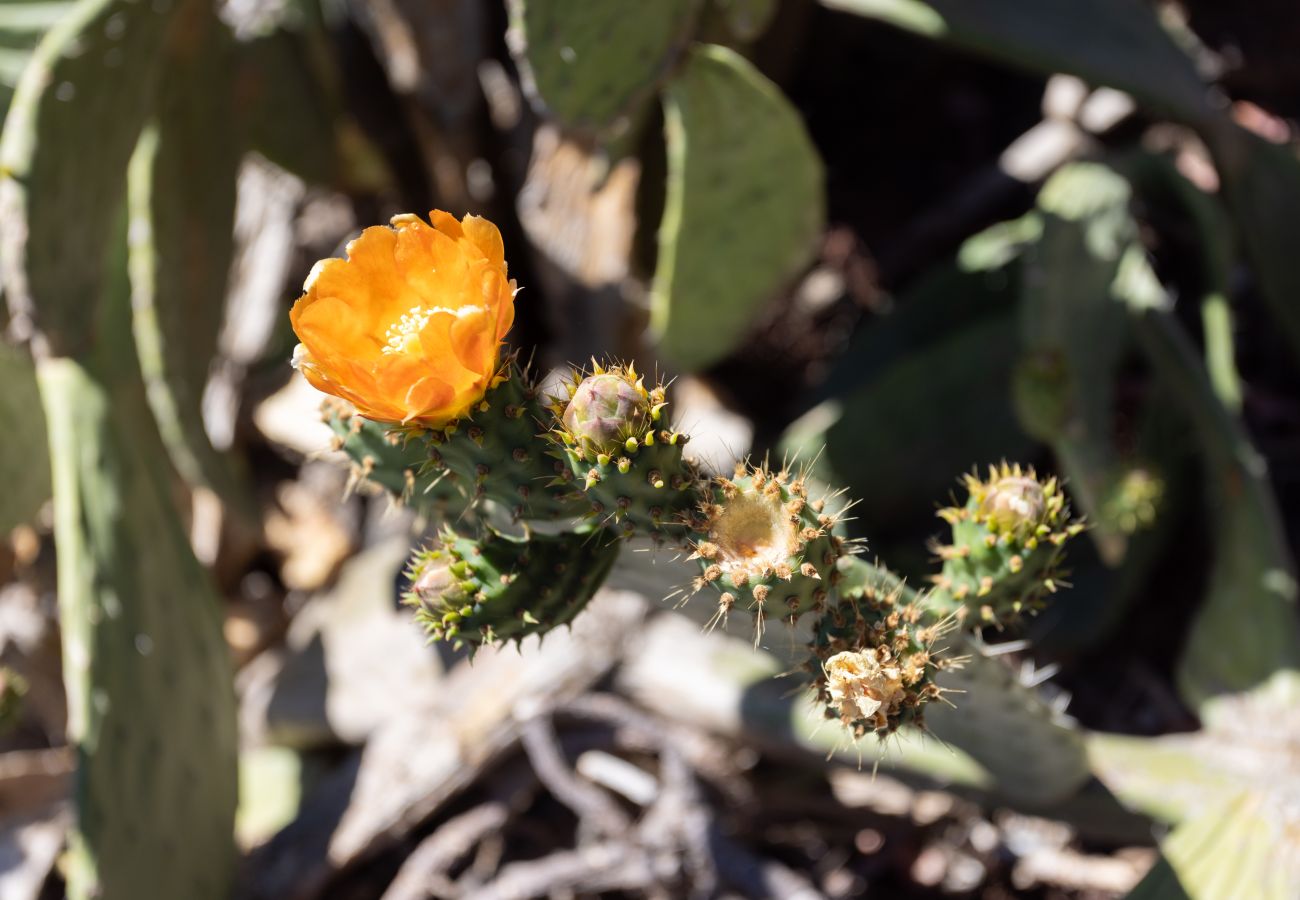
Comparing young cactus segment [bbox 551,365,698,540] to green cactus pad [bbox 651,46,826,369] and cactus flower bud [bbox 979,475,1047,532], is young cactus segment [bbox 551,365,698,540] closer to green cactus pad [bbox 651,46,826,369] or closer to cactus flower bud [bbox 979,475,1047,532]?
cactus flower bud [bbox 979,475,1047,532]

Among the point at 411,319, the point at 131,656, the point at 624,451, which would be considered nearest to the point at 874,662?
the point at 624,451

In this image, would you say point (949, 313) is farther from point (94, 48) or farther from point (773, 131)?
point (94, 48)

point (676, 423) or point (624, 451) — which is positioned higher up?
point (624, 451)

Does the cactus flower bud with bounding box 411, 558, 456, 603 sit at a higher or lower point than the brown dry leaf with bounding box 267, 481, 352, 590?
higher

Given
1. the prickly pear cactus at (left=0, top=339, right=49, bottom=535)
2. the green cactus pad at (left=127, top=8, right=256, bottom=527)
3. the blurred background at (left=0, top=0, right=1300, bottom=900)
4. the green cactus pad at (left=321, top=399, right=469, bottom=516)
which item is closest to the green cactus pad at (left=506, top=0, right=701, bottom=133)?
the blurred background at (left=0, top=0, right=1300, bottom=900)

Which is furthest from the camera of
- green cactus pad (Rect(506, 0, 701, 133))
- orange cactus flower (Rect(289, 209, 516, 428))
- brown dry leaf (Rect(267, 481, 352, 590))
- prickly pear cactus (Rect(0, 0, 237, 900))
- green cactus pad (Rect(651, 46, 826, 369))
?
brown dry leaf (Rect(267, 481, 352, 590))

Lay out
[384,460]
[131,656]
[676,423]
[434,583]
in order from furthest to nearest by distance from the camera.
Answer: [131,656]
[676,423]
[384,460]
[434,583]

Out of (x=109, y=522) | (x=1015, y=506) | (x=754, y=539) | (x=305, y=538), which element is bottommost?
(x=305, y=538)

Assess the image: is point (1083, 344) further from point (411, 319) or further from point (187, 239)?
point (187, 239)
